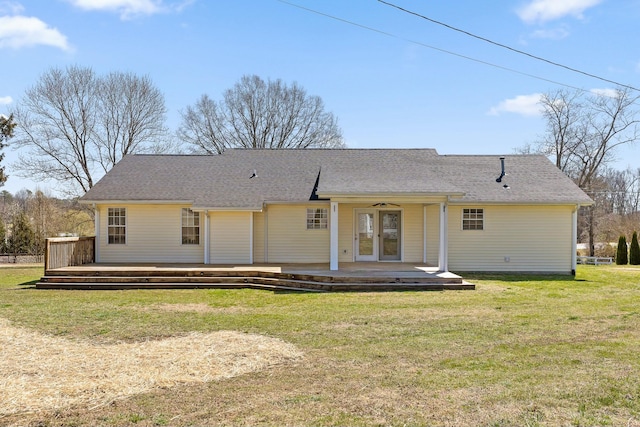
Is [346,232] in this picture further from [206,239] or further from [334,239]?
[206,239]

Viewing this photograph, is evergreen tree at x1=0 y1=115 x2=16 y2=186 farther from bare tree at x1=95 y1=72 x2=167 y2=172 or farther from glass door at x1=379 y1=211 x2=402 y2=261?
glass door at x1=379 y1=211 x2=402 y2=261

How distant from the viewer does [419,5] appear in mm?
11148

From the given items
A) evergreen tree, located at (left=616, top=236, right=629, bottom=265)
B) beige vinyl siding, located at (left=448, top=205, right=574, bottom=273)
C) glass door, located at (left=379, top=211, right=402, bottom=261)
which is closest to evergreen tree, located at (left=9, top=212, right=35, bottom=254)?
glass door, located at (left=379, top=211, right=402, bottom=261)

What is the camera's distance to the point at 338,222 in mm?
16766

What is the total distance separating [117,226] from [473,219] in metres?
12.3

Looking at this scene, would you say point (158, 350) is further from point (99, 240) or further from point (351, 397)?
point (99, 240)

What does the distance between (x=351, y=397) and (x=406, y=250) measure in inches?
496

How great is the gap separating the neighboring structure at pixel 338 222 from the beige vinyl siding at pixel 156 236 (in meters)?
0.03

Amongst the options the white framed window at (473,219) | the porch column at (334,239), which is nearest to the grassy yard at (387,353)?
the porch column at (334,239)

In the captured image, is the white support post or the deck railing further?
the white support post

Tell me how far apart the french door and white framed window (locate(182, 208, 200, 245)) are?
18.2 feet

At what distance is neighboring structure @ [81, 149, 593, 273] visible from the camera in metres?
16.1

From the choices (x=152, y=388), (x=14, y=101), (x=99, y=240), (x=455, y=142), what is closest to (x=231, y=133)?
(x=14, y=101)

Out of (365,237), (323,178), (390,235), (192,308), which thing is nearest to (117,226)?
(323,178)
